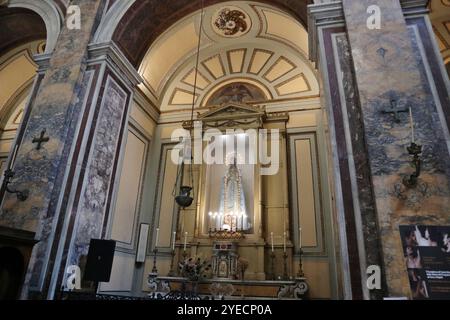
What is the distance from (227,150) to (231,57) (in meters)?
2.77

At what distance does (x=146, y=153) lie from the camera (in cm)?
813

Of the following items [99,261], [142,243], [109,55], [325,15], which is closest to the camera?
[99,261]

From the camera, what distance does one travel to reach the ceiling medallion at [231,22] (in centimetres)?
769

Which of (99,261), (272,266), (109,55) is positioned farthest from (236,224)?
(109,55)

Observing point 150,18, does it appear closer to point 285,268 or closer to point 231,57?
point 231,57

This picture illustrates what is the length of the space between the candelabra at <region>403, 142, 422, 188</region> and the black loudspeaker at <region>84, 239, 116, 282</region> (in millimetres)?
4130

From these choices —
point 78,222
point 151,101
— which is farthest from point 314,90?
point 78,222

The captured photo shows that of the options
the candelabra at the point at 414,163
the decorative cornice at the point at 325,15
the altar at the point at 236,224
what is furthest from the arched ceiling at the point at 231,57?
the candelabra at the point at 414,163

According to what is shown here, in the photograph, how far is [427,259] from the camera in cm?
309

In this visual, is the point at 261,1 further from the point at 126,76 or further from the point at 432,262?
the point at 432,262

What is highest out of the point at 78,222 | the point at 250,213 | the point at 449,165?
the point at 250,213

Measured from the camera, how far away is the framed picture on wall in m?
7.23

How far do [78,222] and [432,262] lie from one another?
15.6 ft

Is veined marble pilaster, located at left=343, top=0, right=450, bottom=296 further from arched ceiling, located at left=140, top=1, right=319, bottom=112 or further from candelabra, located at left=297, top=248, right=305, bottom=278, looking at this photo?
arched ceiling, located at left=140, top=1, right=319, bottom=112
